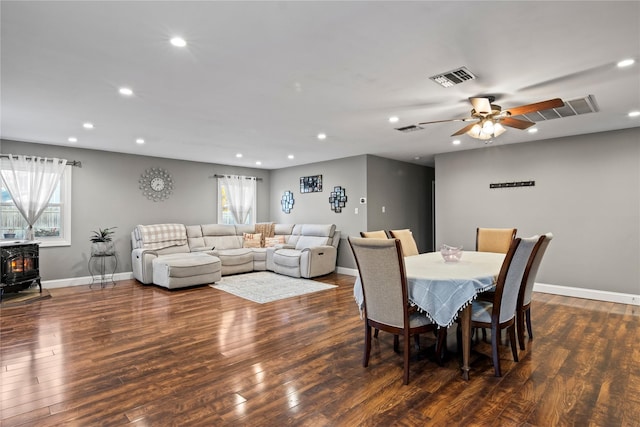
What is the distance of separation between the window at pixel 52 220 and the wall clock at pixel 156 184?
1164mm

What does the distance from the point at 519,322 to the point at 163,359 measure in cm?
301

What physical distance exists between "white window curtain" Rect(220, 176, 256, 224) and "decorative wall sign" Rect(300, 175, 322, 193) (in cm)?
131

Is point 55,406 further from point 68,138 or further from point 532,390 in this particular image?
point 68,138

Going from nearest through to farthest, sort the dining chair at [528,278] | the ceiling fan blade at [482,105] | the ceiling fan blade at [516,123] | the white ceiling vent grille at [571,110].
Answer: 1. the dining chair at [528,278]
2. the ceiling fan blade at [482,105]
3. the ceiling fan blade at [516,123]
4. the white ceiling vent grille at [571,110]

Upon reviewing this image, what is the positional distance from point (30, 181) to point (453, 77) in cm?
614

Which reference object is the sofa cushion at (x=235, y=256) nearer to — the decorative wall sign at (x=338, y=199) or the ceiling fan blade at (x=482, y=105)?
the decorative wall sign at (x=338, y=199)

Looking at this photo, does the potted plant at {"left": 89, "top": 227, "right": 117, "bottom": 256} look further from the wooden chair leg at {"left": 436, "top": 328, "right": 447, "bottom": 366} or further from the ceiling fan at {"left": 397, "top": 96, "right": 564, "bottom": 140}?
the ceiling fan at {"left": 397, "top": 96, "right": 564, "bottom": 140}

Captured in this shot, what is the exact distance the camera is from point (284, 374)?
8.13 ft

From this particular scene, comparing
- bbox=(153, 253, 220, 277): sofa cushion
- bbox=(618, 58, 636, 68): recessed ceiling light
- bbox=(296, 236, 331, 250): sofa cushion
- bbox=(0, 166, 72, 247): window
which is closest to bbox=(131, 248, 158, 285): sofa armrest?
bbox=(153, 253, 220, 277): sofa cushion

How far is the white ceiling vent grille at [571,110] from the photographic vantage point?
3367 millimetres

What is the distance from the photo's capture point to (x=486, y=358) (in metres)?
2.79

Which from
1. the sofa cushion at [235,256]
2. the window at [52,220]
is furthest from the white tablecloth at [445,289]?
the window at [52,220]

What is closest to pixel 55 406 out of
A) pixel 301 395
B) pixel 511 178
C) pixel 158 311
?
pixel 301 395

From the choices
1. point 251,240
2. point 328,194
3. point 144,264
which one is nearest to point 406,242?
point 328,194
